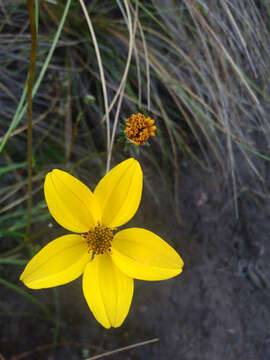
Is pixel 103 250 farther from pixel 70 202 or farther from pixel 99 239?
pixel 70 202

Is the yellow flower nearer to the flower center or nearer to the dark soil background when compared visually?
the flower center

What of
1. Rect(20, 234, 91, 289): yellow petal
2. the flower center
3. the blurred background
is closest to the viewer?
Rect(20, 234, 91, 289): yellow petal

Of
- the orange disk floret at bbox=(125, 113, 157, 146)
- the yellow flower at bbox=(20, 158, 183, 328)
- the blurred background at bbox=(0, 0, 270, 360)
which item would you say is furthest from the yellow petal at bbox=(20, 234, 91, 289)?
the blurred background at bbox=(0, 0, 270, 360)

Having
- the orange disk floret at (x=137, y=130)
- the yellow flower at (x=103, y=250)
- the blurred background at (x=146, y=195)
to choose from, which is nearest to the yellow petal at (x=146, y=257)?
the yellow flower at (x=103, y=250)

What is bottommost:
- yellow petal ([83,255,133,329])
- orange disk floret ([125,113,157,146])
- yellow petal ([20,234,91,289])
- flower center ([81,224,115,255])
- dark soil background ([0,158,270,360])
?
dark soil background ([0,158,270,360])

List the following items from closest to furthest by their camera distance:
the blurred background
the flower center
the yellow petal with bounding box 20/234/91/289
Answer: the yellow petal with bounding box 20/234/91/289, the flower center, the blurred background

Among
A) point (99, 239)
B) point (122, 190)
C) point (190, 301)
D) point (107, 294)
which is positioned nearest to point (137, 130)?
point (122, 190)

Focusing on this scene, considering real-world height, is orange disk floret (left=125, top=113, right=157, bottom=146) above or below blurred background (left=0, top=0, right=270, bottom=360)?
above

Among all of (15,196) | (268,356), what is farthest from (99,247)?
(268,356)
